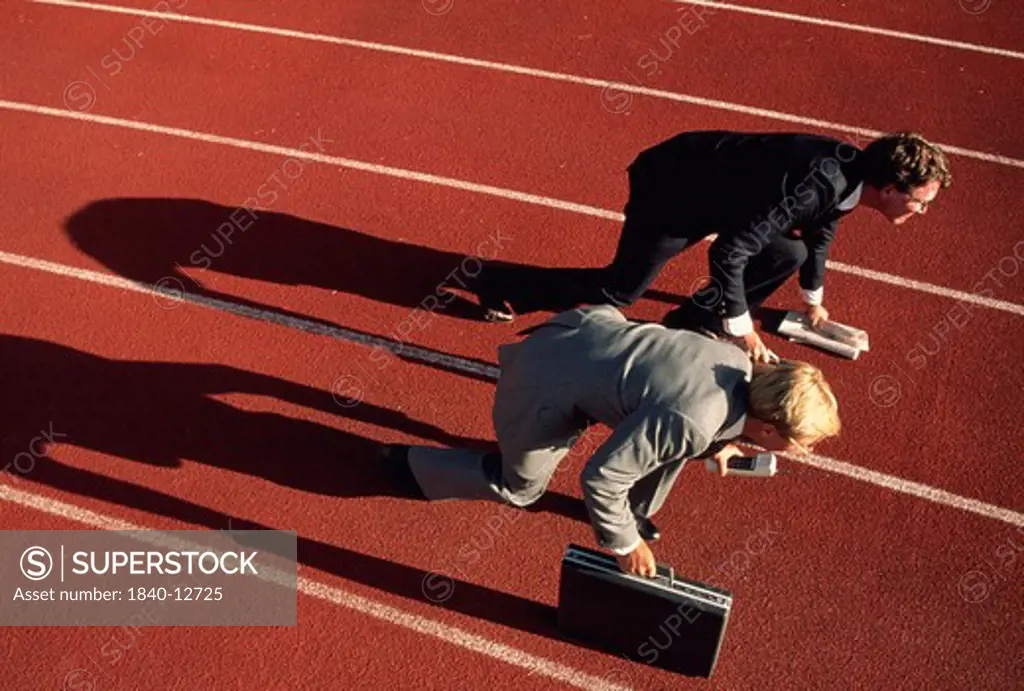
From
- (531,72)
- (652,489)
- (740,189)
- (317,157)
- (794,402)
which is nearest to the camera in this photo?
(794,402)

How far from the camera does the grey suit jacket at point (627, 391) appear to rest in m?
3.00

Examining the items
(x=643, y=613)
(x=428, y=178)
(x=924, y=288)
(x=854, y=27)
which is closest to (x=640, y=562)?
(x=643, y=613)

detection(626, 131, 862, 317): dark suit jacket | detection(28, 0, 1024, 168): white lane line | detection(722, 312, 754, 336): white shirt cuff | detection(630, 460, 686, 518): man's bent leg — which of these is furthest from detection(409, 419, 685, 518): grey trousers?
detection(28, 0, 1024, 168): white lane line

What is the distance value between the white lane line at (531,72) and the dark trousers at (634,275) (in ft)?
8.43

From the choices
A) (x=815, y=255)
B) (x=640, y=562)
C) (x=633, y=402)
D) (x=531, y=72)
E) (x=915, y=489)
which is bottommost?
(x=640, y=562)

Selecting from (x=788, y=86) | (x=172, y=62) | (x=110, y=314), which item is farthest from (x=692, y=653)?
(x=172, y=62)

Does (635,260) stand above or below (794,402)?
above

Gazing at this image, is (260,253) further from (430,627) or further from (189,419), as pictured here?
(430,627)

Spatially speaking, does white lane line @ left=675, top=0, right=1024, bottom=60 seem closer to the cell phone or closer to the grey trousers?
the cell phone

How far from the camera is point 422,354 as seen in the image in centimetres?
522

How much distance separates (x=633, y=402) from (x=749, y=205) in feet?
4.29

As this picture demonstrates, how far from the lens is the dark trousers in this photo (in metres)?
4.37

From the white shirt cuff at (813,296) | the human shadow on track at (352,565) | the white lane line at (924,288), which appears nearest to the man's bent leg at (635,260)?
the white shirt cuff at (813,296)

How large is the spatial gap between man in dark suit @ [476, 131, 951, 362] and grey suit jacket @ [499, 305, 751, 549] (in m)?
0.92
